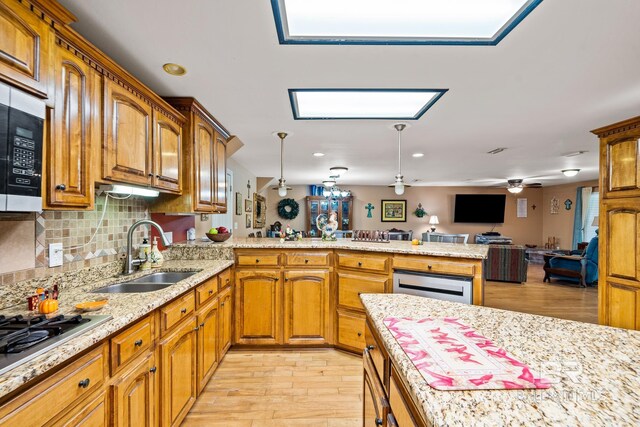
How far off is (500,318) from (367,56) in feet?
4.95

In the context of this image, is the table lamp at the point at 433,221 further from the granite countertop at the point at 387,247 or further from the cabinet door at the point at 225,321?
the cabinet door at the point at 225,321

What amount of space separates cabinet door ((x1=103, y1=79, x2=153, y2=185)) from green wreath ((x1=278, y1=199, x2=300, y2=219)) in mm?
7079

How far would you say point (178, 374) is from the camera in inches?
66.9

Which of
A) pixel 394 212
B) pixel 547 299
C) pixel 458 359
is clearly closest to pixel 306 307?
pixel 458 359

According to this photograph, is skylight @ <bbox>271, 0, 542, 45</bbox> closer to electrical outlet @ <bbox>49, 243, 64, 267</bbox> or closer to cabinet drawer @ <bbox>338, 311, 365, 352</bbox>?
electrical outlet @ <bbox>49, 243, 64, 267</bbox>

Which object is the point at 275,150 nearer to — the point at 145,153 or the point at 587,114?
the point at 145,153

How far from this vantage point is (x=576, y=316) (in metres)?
3.96

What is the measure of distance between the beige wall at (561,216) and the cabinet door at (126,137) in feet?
32.2

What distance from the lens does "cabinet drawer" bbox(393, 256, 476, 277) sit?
2330 millimetres

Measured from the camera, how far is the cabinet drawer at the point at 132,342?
3.82 feet

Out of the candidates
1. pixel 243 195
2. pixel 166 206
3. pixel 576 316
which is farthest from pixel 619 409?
pixel 243 195

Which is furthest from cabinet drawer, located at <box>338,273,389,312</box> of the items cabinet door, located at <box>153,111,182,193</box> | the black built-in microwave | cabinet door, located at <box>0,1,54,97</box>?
cabinet door, located at <box>0,1,54,97</box>

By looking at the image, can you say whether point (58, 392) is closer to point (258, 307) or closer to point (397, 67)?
point (258, 307)

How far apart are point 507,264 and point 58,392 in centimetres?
678
